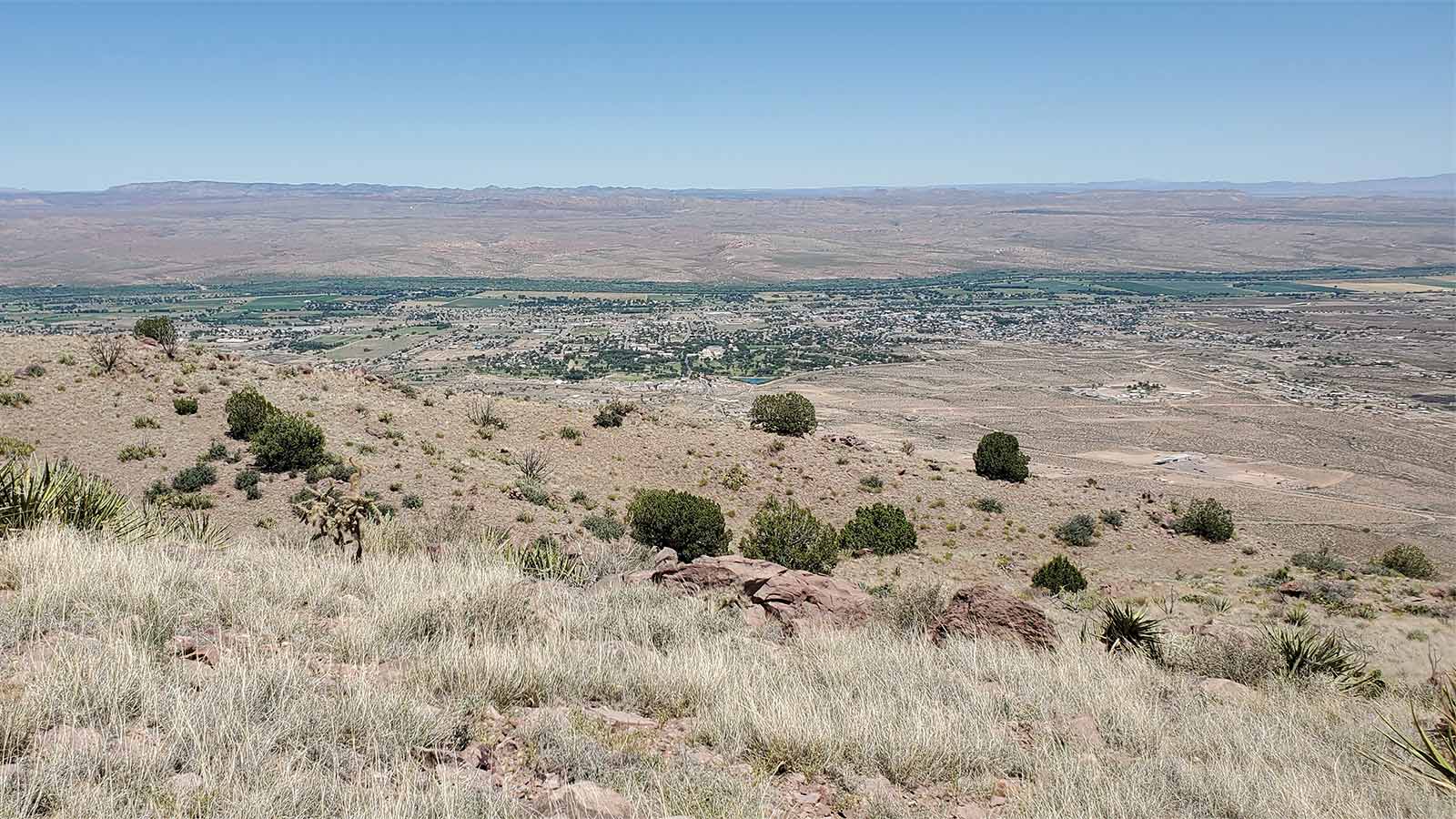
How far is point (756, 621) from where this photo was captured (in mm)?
8508

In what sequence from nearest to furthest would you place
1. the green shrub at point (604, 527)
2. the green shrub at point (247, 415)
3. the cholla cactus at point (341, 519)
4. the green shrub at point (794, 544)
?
the cholla cactus at point (341, 519), the green shrub at point (794, 544), the green shrub at point (604, 527), the green shrub at point (247, 415)

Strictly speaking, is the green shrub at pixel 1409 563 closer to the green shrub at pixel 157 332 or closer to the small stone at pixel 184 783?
the small stone at pixel 184 783

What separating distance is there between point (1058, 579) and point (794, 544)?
5.99 m

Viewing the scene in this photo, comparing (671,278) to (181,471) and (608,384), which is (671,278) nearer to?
(608,384)

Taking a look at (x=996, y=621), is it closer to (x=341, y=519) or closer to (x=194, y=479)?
(x=341, y=519)

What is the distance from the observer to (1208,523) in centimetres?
2506

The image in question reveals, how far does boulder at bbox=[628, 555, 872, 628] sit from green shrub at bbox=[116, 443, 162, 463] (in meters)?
16.3

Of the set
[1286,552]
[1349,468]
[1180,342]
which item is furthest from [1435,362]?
[1286,552]

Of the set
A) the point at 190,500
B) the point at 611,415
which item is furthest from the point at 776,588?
the point at 611,415

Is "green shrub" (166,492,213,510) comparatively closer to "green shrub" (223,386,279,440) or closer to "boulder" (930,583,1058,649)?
"green shrub" (223,386,279,440)

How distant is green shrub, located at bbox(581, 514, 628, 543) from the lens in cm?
1922

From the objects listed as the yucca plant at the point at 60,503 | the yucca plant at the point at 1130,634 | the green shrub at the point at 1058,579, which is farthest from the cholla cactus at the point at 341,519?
the green shrub at the point at 1058,579

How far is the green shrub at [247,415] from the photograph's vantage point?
853 inches

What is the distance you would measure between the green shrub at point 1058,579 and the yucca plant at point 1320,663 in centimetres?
884
